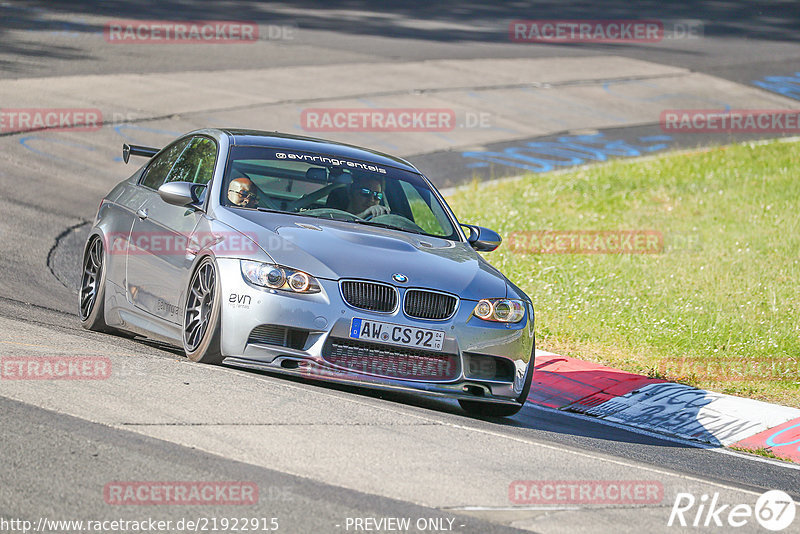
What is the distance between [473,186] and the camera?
1867cm

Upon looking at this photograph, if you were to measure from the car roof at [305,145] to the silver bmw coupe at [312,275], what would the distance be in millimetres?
20

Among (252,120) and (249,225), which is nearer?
(249,225)

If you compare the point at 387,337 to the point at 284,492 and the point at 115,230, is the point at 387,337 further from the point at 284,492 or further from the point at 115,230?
the point at 115,230

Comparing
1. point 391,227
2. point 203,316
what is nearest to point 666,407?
point 391,227

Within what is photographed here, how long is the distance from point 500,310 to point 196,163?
2687 millimetres

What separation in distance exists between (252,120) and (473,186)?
4.62m

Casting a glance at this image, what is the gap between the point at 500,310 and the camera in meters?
7.59

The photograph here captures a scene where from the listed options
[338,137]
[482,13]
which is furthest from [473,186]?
[482,13]

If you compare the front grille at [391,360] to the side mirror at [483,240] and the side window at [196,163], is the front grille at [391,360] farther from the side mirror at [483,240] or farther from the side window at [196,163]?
the side window at [196,163]

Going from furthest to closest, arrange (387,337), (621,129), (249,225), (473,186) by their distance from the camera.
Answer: (621,129) < (473,186) < (249,225) < (387,337)

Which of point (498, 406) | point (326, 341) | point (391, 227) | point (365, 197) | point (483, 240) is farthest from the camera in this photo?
point (483, 240)

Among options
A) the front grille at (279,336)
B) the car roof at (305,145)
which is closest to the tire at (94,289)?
the car roof at (305,145)

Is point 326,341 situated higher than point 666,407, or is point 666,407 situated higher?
point 326,341

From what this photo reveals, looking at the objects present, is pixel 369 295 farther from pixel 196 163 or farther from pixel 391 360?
pixel 196 163
